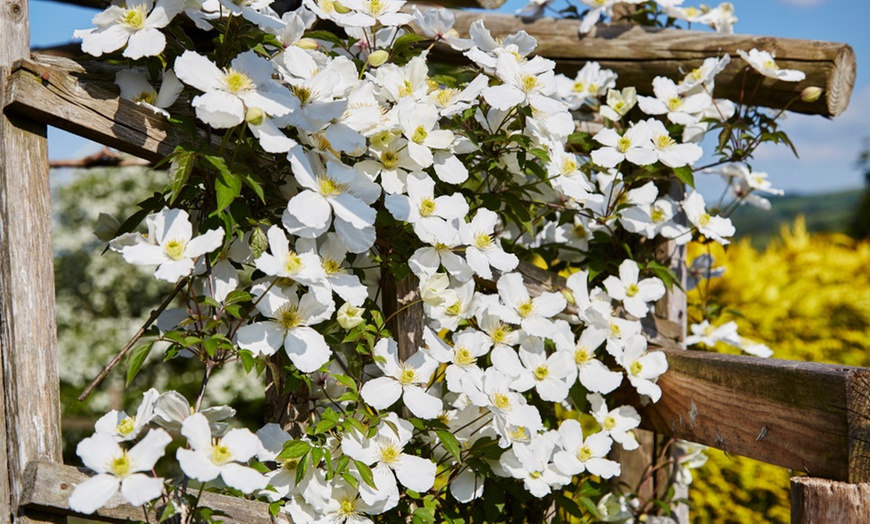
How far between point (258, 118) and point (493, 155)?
1.76 feet

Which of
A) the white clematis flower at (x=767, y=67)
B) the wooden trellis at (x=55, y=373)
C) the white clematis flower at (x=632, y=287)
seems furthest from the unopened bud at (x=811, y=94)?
the wooden trellis at (x=55, y=373)

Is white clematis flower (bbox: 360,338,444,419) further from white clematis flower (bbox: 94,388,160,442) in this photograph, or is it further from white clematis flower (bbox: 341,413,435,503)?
white clematis flower (bbox: 94,388,160,442)

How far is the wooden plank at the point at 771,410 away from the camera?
4.07 ft

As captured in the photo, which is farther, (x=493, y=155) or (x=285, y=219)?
(x=493, y=155)

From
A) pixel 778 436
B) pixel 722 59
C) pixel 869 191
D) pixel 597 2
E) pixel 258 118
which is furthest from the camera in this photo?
pixel 869 191

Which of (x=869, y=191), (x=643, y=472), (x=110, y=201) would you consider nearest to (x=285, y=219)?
(x=643, y=472)

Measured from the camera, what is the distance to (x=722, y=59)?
67.5 inches

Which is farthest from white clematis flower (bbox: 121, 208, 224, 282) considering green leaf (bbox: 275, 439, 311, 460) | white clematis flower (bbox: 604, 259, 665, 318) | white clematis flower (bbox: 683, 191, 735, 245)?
white clematis flower (bbox: 683, 191, 735, 245)

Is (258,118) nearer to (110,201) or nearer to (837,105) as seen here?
(837,105)

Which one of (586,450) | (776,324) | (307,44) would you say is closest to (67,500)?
(307,44)

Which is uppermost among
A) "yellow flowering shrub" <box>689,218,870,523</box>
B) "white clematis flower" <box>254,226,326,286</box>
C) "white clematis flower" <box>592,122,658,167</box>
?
"white clematis flower" <box>592,122,658,167</box>

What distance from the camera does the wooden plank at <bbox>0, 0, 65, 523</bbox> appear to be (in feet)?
3.77

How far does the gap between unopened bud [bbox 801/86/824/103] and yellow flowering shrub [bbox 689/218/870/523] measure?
38.2 inches

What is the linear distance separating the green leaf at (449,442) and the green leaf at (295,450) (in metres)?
0.24
